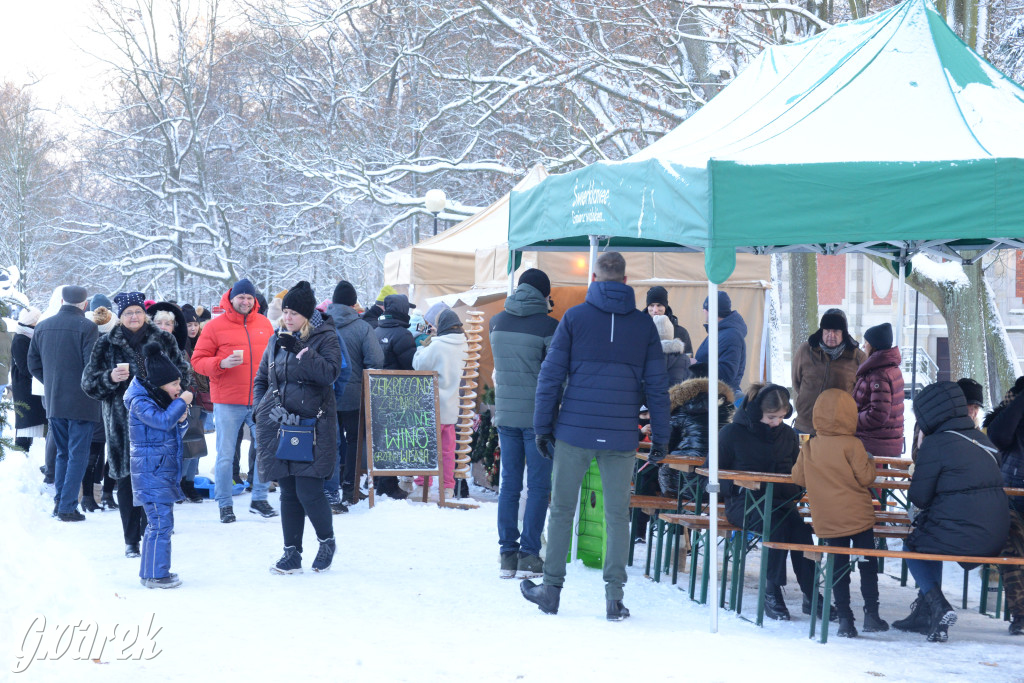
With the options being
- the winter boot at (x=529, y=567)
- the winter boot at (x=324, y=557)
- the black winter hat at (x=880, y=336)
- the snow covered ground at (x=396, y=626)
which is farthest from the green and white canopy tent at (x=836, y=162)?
the winter boot at (x=324, y=557)

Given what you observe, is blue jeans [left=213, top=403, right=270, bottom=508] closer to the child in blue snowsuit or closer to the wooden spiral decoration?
the wooden spiral decoration

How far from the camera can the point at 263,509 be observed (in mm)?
9125

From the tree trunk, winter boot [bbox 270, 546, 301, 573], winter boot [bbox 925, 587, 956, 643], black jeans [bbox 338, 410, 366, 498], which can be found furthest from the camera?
the tree trunk

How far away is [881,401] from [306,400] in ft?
14.1

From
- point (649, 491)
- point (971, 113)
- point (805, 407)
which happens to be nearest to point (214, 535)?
point (649, 491)

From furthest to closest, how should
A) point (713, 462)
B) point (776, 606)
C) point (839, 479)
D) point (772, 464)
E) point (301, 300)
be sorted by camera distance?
1. point (301, 300)
2. point (772, 464)
3. point (776, 606)
4. point (713, 462)
5. point (839, 479)

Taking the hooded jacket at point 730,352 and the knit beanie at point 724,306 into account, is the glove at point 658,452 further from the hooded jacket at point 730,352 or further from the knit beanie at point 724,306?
the hooded jacket at point 730,352

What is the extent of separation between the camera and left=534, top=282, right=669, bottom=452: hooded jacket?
600 centimetres

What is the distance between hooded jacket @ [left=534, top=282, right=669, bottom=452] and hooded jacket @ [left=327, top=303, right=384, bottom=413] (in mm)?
4091

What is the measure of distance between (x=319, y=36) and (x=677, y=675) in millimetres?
22987

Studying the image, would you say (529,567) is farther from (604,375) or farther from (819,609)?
(819,609)

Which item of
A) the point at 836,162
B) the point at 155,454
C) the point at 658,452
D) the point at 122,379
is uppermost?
the point at 836,162

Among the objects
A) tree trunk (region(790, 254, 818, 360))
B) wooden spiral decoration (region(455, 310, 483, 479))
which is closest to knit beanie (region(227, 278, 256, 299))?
wooden spiral decoration (region(455, 310, 483, 479))

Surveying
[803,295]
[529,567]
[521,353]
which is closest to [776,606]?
[529,567]
